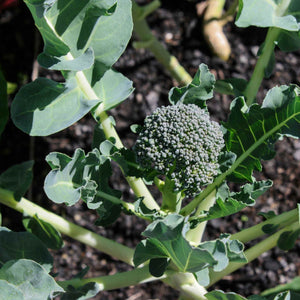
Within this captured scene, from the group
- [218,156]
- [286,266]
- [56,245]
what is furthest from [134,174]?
[286,266]

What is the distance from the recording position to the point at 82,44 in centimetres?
106

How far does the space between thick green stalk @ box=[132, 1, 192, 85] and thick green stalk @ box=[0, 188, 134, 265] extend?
2.15ft

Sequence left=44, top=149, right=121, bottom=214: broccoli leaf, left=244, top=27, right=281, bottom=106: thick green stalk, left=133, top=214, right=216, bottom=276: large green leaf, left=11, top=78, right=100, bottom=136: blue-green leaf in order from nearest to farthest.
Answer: left=133, top=214, right=216, bottom=276: large green leaf → left=44, top=149, right=121, bottom=214: broccoli leaf → left=11, top=78, right=100, bottom=136: blue-green leaf → left=244, top=27, right=281, bottom=106: thick green stalk

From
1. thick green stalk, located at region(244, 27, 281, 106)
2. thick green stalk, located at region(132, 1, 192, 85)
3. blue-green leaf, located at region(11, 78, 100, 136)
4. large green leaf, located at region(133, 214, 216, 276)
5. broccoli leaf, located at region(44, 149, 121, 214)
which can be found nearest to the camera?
large green leaf, located at region(133, 214, 216, 276)

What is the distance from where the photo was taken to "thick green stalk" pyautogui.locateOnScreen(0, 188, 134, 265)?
3.87ft

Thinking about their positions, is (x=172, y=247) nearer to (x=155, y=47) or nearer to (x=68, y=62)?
(x=68, y=62)

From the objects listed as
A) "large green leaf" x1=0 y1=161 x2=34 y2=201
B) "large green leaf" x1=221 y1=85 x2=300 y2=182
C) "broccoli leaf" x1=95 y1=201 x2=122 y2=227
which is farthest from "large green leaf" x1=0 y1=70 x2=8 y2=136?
"large green leaf" x1=221 y1=85 x2=300 y2=182

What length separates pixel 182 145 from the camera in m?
0.95

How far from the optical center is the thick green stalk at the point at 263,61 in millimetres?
1156

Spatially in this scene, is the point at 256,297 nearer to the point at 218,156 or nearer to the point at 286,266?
the point at 218,156

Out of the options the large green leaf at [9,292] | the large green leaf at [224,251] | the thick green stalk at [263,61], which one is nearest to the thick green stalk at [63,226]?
the large green leaf at [9,292]

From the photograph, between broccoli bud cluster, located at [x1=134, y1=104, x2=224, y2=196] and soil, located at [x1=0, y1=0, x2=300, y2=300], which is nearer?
broccoli bud cluster, located at [x1=134, y1=104, x2=224, y2=196]

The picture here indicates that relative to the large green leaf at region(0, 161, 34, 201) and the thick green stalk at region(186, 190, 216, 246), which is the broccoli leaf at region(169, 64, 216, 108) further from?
the large green leaf at region(0, 161, 34, 201)

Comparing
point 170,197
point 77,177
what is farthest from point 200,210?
point 77,177
